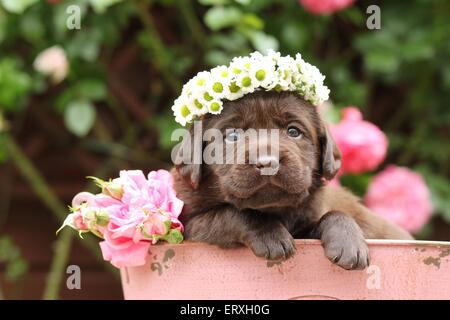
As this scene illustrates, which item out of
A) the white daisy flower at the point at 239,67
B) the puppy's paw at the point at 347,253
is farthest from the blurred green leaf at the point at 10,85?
the puppy's paw at the point at 347,253

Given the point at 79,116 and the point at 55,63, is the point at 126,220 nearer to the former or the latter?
the point at 79,116

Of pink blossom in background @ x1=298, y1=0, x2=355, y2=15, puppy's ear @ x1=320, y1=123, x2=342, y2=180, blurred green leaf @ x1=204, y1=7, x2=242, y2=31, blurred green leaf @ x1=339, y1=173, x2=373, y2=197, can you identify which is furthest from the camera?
blurred green leaf @ x1=339, y1=173, x2=373, y2=197

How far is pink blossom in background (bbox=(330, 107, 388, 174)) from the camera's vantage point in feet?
11.3

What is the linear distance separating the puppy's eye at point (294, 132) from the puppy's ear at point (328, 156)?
106mm

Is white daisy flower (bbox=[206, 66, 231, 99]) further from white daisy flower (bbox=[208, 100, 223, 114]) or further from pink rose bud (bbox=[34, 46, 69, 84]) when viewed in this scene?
pink rose bud (bbox=[34, 46, 69, 84])

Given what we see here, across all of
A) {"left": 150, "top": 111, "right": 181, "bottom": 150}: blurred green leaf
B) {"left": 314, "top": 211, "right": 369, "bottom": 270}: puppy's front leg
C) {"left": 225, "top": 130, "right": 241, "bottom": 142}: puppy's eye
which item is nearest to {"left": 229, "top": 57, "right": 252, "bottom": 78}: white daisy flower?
{"left": 225, "top": 130, "right": 241, "bottom": 142}: puppy's eye

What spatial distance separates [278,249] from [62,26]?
2176mm

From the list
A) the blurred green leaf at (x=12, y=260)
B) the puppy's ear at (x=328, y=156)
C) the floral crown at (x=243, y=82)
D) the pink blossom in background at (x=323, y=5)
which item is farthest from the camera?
the blurred green leaf at (x=12, y=260)

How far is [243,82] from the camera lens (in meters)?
2.19

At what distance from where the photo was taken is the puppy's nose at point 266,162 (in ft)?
6.73

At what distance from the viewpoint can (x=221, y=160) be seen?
7.29ft

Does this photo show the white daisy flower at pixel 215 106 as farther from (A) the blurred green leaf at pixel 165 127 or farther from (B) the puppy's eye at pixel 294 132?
(A) the blurred green leaf at pixel 165 127
